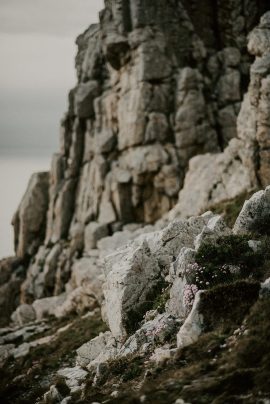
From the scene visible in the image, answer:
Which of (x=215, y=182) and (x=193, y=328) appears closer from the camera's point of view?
(x=193, y=328)

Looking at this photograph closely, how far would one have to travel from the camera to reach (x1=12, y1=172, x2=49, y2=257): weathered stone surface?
232 feet

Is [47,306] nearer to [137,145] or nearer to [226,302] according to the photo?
[137,145]

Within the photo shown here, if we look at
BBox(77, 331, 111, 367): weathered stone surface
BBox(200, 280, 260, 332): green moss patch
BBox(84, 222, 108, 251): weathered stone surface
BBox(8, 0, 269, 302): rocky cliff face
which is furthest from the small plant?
BBox(84, 222, 108, 251): weathered stone surface

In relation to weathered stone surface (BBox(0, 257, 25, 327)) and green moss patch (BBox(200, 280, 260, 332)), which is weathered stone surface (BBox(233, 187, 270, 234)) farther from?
weathered stone surface (BBox(0, 257, 25, 327))

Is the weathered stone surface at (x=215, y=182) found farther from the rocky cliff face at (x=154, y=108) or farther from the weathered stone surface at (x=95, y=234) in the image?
the weathered stone surface at (x=95, y=234)

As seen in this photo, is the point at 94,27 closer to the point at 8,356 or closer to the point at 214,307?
the point at 8,356

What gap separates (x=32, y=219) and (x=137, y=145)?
23.3 meters

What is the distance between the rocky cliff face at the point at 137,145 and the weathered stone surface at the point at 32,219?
16 cm

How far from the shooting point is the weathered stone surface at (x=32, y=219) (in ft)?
232

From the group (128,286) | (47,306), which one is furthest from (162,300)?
(47,306)

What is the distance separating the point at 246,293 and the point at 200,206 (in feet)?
104

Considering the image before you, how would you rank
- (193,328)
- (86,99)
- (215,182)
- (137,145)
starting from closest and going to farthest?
(193,328) → (215,182) → (137,145) → (86,99)

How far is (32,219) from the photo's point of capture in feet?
232

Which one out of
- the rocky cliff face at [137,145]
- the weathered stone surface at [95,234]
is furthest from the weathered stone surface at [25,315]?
the weathered stone surface at [95,234]
